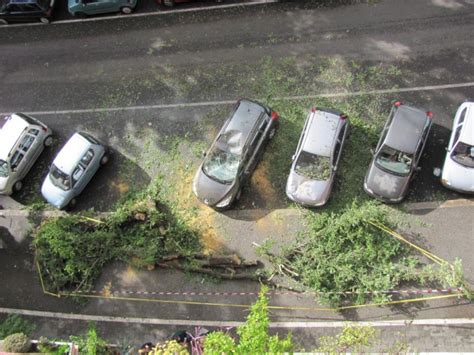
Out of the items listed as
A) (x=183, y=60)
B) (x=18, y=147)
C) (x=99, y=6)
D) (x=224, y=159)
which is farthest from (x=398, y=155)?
(x=99, y=6)

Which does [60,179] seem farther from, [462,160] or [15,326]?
[462,160]

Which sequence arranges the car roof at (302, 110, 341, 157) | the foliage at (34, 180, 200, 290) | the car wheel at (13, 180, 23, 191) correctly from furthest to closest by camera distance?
the car wheel at (13, 180, 23, 191) → the foliage at (34, 180, 200, 290) → the car roof at (302, 110, 341, 157)

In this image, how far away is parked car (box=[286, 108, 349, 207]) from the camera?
46.0 feet

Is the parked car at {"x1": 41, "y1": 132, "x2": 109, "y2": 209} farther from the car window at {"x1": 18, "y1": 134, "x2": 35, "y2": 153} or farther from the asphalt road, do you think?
the car window at {"x1": 18, "y1": 134, "x2": 35, "y2": 153}

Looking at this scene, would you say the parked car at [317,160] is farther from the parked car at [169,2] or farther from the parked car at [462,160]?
the parked car at [169,2]

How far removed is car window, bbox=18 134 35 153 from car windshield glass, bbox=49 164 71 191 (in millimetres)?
1539

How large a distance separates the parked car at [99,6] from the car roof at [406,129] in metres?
11.4

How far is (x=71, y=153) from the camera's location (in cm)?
1563

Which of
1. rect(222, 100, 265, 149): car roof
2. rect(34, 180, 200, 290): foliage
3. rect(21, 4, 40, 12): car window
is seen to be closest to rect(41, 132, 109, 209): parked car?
rect(34, 180, 200, 290): foliage

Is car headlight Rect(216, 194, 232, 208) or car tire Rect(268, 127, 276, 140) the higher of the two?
car tire Rect(268, 127, 276, 140)

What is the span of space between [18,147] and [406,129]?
13.2 metres

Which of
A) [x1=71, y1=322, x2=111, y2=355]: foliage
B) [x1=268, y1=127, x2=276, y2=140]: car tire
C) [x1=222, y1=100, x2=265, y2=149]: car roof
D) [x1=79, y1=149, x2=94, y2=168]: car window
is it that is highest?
[x1=222, y1=100, x2=265, y2=149]: car roof

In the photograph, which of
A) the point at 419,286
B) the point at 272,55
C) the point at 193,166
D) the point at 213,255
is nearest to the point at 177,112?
the point at 193,166

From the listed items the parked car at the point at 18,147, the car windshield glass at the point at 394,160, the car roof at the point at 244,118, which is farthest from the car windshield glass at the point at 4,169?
the car windshield glass at the point at 394,160
